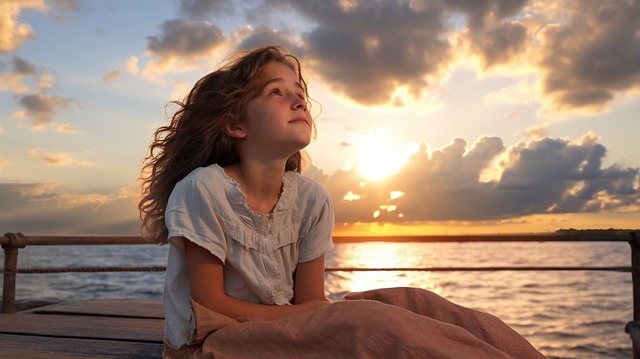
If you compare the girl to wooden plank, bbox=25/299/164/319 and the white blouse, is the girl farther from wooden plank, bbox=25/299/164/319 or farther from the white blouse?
wooden plank, bbox=25/299/164/319

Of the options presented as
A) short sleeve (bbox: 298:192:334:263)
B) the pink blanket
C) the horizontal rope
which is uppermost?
short sleeve (bbox: 298:192:334:263)

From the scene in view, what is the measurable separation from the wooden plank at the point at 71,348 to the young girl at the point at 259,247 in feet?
1.49

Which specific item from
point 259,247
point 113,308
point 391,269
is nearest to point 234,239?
point 259,247

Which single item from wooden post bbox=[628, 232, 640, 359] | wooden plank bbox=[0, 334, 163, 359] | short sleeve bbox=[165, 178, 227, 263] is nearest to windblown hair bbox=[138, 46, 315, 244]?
short sleeve bbox=[165, 178, 227, 263]

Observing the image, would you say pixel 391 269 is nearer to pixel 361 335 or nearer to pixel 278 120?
pixel 278 120

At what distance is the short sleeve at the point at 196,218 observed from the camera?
145 cm

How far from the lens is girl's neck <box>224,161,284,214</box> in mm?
1642

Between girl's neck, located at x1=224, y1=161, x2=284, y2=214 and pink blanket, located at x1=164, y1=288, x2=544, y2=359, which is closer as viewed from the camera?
pink blanket, located at x1=164, y1=288, x2=544, y2=359

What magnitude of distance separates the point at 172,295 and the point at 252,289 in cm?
24

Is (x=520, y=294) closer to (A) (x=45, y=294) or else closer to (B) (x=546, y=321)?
(B) (x=546, y=321)

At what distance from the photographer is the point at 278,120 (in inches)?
63.5

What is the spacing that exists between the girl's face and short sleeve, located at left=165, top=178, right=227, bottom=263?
237 mm

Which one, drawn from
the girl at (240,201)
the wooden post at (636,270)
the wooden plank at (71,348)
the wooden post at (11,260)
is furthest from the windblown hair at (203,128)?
the wooden post at (636,270)

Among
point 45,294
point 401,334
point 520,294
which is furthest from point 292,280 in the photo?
point 45,294
